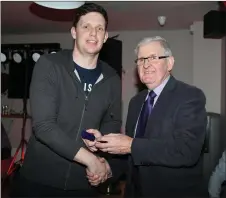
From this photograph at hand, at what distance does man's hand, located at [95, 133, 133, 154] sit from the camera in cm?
148

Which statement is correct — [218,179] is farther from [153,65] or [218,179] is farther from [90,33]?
[90,33]

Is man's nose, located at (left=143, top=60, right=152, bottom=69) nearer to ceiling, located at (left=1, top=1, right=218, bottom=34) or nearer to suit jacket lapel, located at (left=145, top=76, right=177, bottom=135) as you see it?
suit jacket lapel, located at (left=145, top=76, right=177, bottom=135)

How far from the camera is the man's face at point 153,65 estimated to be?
62.4 inches

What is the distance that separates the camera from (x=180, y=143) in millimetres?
1389

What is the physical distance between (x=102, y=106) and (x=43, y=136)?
0.35 meters

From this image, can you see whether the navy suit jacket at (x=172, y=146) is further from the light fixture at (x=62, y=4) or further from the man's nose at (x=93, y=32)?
the light fixture at (x=62, y=4)

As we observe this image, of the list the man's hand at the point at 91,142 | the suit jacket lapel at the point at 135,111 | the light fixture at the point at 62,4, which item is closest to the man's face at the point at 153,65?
the suit jacket lapel at the point at 135,111

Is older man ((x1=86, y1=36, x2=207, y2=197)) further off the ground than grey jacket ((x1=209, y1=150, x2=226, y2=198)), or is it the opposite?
older man ((x1=86, y1=36, x2=207, y2=197))

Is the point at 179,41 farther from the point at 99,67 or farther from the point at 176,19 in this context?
the point at 99,67

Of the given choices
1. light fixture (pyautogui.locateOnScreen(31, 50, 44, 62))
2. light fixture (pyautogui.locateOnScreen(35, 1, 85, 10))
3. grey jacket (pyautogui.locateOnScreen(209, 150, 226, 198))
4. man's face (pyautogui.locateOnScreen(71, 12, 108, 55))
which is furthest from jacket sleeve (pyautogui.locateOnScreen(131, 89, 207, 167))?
light fixture (pyautogui.locateOnScreen(31, 50, 44, 62))

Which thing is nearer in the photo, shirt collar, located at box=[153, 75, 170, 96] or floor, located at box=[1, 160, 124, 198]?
shirt collar, located at box=[153, 75, 170, 96]

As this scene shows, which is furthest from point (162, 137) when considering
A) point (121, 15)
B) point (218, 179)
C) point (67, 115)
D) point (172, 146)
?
point (121, 15)

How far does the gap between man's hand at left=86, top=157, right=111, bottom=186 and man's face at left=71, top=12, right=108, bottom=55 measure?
573mm

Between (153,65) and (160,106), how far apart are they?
23cm
